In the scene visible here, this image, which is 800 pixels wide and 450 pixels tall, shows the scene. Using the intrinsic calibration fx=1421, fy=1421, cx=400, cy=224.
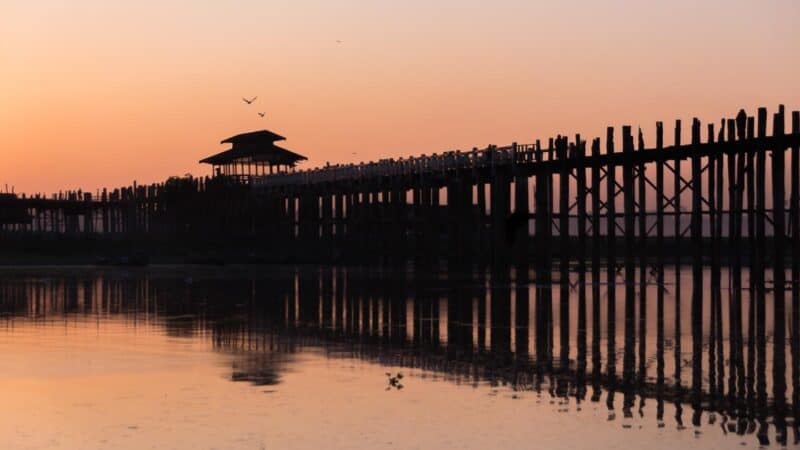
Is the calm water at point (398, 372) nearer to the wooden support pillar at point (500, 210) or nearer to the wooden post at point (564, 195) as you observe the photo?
the wooden post at point (564, 195)

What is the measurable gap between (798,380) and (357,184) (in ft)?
171

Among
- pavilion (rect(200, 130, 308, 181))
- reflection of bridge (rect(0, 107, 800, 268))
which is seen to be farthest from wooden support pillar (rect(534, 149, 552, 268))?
pavilion (rect(200, 130, 308, 181))

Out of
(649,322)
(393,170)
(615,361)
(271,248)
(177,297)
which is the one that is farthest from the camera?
(271,248)

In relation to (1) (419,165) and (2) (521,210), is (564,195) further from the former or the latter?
(1) (419,165)

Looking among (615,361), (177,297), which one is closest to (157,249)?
(177,297)

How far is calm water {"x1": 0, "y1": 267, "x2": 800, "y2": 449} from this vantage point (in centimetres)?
1516

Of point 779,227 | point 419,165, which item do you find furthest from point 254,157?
point 779,227

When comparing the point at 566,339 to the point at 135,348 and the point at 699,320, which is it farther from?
the point at 135,348

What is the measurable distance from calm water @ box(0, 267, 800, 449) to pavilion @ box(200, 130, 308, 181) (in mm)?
62462

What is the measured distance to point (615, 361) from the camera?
21484mm

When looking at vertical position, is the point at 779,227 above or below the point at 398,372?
above

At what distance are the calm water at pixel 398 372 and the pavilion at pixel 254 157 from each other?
2459 inches

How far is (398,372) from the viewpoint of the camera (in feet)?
66.3

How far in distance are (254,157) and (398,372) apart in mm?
80740
